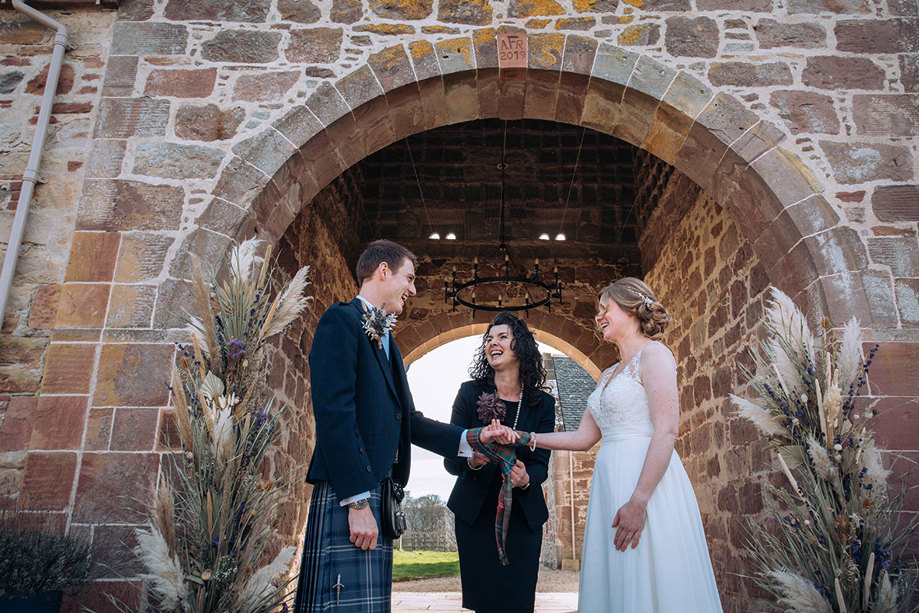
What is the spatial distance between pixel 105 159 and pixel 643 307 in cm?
294

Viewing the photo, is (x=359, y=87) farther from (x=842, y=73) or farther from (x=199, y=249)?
(x=842, y=73)

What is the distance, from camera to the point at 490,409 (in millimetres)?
2908

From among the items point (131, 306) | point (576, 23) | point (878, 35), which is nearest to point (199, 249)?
point (131, 306)

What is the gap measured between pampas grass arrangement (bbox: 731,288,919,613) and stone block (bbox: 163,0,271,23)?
3260mm

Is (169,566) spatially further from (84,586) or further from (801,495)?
(801,495)

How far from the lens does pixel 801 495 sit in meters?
2.60

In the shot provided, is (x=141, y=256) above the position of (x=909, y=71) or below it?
below

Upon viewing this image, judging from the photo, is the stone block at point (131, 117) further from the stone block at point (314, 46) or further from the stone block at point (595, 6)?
the stone block at point (595, 6)

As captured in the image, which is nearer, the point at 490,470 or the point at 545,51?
the point at 490,470

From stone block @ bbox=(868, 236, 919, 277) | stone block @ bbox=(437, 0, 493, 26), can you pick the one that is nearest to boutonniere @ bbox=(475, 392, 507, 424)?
stone block @ bbox=(868, 236, 919, 277)

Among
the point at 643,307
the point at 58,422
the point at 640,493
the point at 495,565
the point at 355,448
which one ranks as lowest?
the point at 495,565

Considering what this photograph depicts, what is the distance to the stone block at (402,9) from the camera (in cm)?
400

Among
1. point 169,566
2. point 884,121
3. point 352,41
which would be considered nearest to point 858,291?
point 884,121

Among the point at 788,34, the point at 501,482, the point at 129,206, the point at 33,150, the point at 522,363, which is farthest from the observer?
the point at 788,34
